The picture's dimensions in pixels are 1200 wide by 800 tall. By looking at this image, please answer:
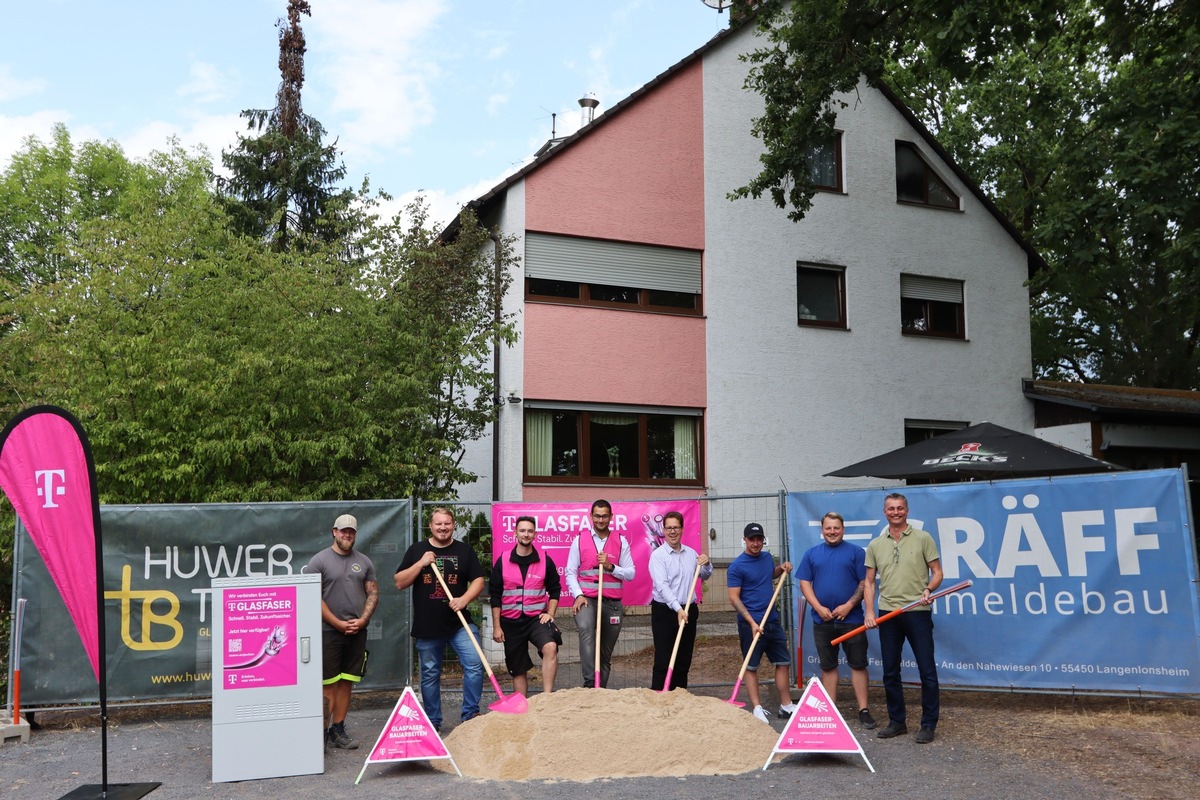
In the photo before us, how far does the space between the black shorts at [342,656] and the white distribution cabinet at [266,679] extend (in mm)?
565

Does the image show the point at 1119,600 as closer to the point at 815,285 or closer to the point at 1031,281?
the point at 815,285

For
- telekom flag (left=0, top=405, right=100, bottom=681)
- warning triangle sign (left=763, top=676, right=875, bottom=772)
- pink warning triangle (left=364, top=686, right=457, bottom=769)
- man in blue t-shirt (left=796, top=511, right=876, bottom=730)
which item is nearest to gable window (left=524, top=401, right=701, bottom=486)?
man in blue t-shirt (left=796, top=511, right=876, bottom=730)

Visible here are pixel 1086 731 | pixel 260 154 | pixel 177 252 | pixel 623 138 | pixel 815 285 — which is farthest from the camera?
pixel 260 154

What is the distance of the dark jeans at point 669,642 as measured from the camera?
30.3ft

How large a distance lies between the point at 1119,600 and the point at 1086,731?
1.11 meters

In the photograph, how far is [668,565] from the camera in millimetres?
9234

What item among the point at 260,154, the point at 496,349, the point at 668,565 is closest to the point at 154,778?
the point at 668,565

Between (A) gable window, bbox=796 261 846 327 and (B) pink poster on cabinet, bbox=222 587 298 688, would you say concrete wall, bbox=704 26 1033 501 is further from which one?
(B) pink poster on cabinet, bbox=222 587 298 688

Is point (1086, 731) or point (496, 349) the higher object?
point (496, 349)

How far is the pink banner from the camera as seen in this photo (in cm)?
1063

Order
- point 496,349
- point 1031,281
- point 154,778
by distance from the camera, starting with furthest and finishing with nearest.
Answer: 1. point 1031,281
2. point 496,349
3. point 154,778

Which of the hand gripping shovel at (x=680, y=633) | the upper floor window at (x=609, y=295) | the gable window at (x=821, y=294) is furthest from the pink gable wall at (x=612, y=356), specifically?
the hand gripping shovel at (x=680, y=633)

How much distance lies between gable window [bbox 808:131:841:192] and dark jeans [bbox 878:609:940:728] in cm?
1125

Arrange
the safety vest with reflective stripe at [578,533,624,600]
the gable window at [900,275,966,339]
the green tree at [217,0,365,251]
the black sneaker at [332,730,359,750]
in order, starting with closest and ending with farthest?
1. the black sneaker at [332,730,359,750]
2. the safety vest with reflective stripe at [578,533,624,600]
3. the gable window at [900,275,966,339]
4. the green tree at [217,0,365,251]
